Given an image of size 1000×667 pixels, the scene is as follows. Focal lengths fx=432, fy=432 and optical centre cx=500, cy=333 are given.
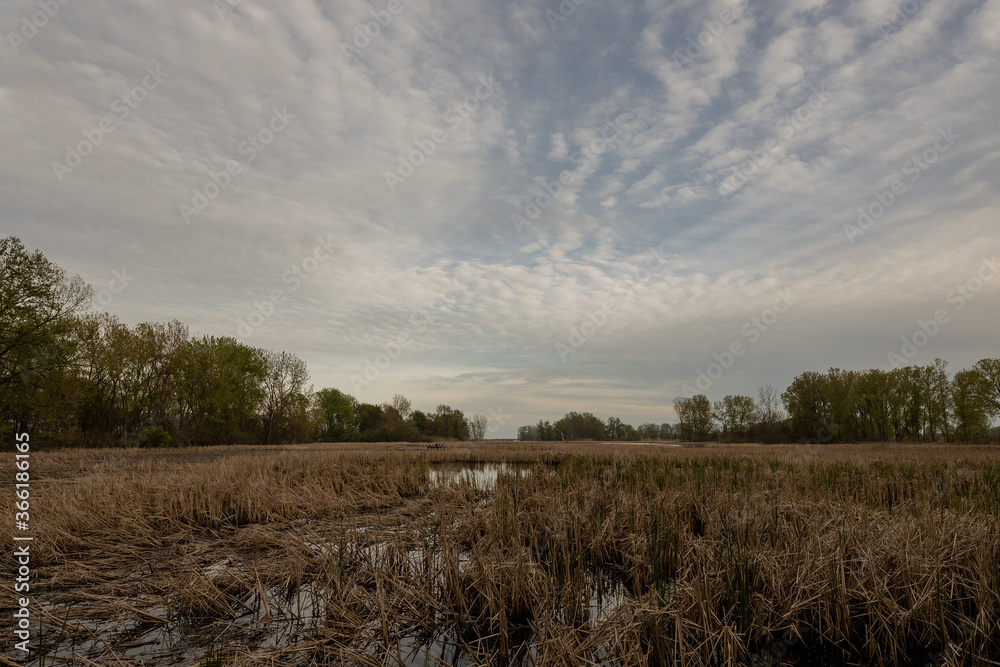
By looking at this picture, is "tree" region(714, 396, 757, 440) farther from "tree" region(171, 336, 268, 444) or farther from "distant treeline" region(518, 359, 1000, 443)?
"tree" region(171, 336, 268, 444)

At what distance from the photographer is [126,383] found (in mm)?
38750

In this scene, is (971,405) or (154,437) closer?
(154,437)

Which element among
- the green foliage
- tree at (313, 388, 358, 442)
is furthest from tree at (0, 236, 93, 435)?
tree at (313, 388, 358, 442)

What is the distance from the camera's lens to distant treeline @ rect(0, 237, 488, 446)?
82.7ft

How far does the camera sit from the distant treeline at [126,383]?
82.7ft

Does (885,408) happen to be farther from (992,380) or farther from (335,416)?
(335,416)

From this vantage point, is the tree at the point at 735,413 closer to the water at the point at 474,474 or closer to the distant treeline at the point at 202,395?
the distant treeline at the point at 202,395

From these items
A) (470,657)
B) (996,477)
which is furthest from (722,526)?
(996,477)

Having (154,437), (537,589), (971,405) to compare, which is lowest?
(537,589)

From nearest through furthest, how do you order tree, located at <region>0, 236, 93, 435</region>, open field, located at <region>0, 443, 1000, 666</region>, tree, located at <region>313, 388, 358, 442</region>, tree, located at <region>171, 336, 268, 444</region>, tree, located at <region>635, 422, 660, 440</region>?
open field, located at <region>0, 443, 1000, 666</region> < tree, located at <region>0, 236, 93, 435</region> < tree, located at <region>171, 336, 268, 444</region> < tree, located at <region>313, 388, 358, 442</region> < tree, located at <region>635, 422, 660, 440</region>

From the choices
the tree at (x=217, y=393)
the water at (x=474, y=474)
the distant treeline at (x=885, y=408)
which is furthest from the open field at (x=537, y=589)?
the distant treeline at (x=885, y=408)

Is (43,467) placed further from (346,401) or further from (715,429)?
(715,429)

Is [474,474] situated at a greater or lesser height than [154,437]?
lesser

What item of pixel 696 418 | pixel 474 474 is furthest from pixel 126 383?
pixel 696 418
